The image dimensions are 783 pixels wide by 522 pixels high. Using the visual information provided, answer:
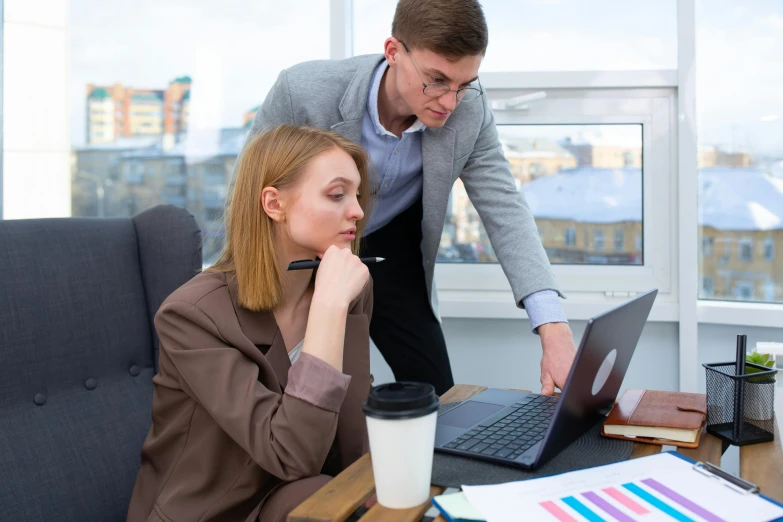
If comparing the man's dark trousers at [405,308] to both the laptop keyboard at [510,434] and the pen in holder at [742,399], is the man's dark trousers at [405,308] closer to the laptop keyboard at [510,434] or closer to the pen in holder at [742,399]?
the laptop keyboard at [510,434]

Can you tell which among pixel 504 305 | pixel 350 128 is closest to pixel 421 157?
pixel 350 128

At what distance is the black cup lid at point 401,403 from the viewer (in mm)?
708

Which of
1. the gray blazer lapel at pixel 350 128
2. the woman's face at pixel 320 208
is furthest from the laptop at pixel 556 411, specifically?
the gray blazer lapel at pixel 350 128

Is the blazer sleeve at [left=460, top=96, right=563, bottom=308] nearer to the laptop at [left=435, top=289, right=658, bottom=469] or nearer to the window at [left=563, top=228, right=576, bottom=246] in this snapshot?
the laptop at [left=435, top=289, right=658, bottom=469]

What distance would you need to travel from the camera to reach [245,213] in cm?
123

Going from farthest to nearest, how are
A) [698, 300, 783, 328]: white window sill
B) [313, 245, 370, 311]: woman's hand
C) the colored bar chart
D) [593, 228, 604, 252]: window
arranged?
[593, 228, 604, 252]: window
[698, 300, 783, 328]: white window sill
[313, 245, 370, 311]: woman's hand
the colored bar chart

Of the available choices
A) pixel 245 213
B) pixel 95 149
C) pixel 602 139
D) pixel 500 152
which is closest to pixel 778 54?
pixel 602 139

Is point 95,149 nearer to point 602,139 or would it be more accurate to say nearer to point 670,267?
point 602,139

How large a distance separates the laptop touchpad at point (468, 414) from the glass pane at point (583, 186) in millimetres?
1114

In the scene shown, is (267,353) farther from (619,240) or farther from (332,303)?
(619,240)

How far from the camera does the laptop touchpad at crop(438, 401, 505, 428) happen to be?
1.01 m

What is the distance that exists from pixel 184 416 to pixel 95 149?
169 centimetres

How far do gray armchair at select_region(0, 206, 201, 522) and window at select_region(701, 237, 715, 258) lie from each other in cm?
141

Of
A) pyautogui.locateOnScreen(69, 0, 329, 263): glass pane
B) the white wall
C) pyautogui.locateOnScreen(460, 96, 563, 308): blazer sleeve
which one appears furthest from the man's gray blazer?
the white wall
